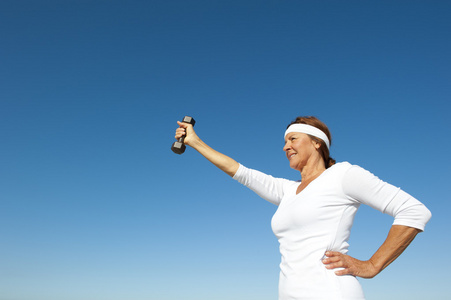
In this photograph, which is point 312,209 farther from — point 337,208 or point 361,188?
point 361,188

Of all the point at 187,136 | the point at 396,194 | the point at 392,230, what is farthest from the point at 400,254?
the point at 187,136

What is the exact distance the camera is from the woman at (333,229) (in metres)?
3.18

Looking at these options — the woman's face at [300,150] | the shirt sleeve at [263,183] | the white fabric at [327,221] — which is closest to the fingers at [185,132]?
the shirt sleeve at [263,183]

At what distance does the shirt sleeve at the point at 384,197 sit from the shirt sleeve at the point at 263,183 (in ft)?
3.54

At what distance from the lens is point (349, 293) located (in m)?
3.14

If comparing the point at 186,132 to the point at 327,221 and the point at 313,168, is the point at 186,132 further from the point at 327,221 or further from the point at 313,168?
the point at 327,221

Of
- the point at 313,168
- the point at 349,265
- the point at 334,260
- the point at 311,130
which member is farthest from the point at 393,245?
the point at 311,130

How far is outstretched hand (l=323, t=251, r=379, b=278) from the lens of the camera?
3203 mm

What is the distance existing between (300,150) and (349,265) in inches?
49.7

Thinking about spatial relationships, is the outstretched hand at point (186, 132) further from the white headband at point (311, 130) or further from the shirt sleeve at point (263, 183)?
the white headband at point (311, 130)

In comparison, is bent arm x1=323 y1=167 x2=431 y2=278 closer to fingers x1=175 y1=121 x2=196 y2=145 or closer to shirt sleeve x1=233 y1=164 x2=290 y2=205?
shirt sleeve x1=233 y1=164 x2=290 y2=205

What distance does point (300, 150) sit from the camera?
4.04 metres

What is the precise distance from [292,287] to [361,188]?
1.01 meters

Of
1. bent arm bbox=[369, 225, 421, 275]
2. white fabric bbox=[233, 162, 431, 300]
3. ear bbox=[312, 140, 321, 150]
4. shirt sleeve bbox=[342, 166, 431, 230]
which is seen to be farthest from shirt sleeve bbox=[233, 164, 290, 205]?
bent arm bbox=[369, 225, 421, 275]
